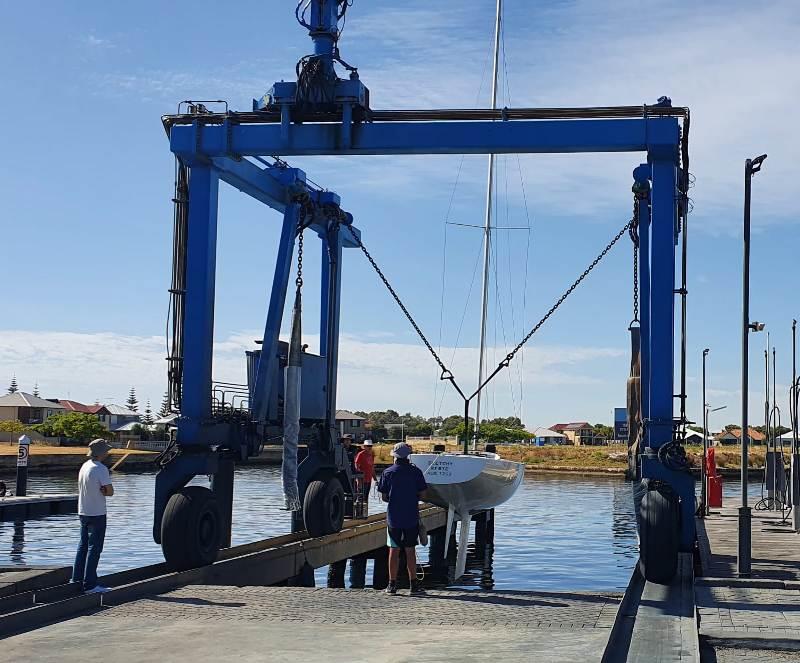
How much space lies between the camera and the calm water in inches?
957

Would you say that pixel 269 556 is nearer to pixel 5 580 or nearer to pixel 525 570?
pixel 5 580

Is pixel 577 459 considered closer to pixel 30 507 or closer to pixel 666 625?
pixel 30 507

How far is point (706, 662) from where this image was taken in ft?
32.5

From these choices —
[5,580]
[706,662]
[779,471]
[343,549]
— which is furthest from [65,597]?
[779,471]

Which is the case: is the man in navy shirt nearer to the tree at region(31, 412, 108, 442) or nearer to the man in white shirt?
the man in white shirt

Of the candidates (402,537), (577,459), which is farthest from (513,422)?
(402,537)

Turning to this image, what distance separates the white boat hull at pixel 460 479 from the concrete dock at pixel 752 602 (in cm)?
337

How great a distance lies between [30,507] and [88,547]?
70.6 feet

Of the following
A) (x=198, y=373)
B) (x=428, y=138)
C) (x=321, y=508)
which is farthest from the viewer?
(x=321, y=508)

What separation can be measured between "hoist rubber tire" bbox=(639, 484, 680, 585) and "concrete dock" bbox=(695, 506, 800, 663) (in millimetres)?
444

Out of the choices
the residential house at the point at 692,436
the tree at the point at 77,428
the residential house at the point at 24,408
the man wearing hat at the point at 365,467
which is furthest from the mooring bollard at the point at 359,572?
the residential house at the point at 24,408

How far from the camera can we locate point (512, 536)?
111 feet

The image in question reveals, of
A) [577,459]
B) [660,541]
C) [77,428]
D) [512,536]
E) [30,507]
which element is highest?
[77,428]

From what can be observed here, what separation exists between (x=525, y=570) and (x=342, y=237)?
28.9 ft
